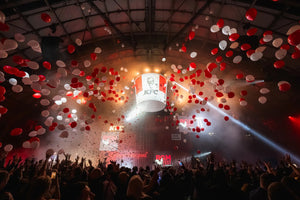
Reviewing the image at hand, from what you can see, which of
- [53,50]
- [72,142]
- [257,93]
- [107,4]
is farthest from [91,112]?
[257,93]

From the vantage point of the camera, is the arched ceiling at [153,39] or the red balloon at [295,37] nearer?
the red balloon at [295,37]

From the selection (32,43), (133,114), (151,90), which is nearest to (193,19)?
(151,90)

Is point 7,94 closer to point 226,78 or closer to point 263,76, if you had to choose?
point 226,78

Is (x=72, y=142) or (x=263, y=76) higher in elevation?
(x=263, y=76)

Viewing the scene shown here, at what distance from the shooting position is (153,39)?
7891 millimetres

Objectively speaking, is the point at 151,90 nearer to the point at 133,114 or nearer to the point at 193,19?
the point at 193,19

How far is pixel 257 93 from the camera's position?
30.5 feet

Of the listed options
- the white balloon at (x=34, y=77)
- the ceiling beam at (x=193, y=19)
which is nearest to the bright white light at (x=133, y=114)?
the ceiling beam at (x=193, y=19)

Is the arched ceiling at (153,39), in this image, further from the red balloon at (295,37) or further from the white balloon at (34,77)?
the red balloon at (295,37)

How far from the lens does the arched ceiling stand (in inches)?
218

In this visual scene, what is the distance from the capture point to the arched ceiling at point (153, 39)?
554 cm

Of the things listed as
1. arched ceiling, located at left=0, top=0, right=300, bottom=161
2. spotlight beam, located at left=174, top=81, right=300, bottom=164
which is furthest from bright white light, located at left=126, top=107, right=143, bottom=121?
spotlight beam, located at left=174, top=81, right=300, bottom=164

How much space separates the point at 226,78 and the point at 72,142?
1124cm

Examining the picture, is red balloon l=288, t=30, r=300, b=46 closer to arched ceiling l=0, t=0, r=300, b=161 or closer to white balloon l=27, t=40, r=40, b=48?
arched ceiling l=0, t=0, r=300, b=161
